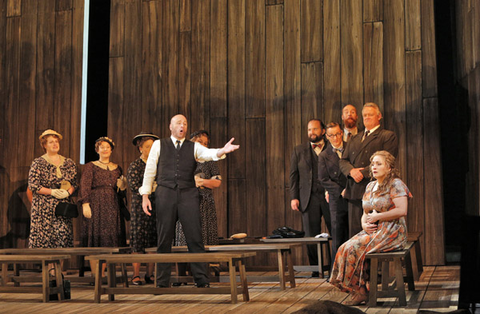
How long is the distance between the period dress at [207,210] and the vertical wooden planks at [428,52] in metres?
2.65

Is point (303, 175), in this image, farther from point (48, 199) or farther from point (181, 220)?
point (48, 199)

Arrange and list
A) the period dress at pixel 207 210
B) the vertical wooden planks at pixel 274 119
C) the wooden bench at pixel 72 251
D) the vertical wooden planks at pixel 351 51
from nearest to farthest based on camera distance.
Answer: the wooden bench at pixel 72 251 < the period dress at pixel 207 210 < the vertical wooden planks at pixel 351 51 < the vertical wooden planks at pixel 274 119

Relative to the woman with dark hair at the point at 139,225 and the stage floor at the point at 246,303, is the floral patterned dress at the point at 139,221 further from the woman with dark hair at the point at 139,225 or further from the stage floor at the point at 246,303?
the stage floor at the point at 246,303

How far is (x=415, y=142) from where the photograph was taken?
7.03m

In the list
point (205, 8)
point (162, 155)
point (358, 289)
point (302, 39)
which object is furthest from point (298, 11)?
point (358, 289)

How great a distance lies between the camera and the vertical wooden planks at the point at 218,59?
306 inches

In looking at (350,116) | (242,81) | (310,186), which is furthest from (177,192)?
(242,81)

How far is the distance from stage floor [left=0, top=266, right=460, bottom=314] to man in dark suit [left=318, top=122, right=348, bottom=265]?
57 centimetres

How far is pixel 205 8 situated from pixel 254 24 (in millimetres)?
687

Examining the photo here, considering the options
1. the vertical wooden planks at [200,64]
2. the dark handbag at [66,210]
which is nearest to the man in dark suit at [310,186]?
the vertical wooden planks at [200,64]

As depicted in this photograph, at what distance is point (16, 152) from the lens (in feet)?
27.4

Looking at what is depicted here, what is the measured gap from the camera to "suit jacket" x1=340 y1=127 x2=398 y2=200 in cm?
532

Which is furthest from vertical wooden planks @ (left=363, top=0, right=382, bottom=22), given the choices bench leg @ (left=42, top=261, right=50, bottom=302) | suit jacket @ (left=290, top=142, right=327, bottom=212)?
bench leg @ (left=42, top=261, right=50, bottom=302)

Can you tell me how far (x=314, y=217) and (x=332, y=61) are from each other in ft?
6.56
